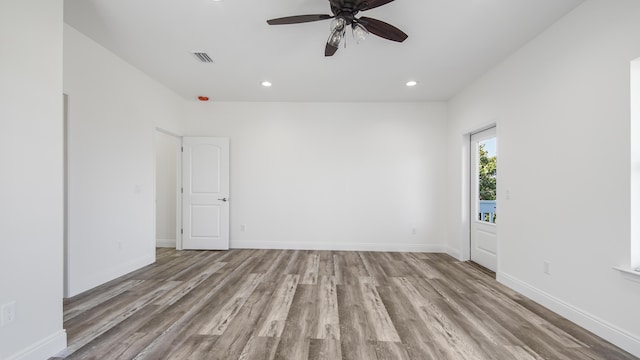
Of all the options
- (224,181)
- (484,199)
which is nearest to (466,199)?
(484,199)

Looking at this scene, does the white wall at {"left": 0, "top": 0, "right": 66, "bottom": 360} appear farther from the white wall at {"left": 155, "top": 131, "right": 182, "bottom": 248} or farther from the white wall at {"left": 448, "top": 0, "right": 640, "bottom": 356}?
the white wall at {"left": 448, "top": 0, "right": 640, "bottom": 356}

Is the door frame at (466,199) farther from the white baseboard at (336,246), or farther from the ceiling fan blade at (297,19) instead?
the ceiling fan blade at (297,19)

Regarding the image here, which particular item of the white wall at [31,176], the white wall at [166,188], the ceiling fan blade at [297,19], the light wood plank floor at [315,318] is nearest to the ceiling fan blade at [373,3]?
the ceiling fan blade at [297,19]

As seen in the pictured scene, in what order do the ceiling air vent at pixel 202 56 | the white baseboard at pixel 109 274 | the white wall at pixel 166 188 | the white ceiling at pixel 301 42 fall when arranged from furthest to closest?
the white wall at pixel 166 188 → the ceiling air vent at pixel 202 56 → the white baseboard at pixel 109 274 → the white ceiling at pixel 301 42

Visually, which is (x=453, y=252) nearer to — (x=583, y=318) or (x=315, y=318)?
(x=583, y=318)

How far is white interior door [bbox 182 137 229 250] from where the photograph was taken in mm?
4672

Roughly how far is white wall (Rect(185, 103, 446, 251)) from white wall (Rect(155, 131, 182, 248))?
0.63 metres

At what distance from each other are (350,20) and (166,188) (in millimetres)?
4562

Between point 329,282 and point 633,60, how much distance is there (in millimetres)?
3254

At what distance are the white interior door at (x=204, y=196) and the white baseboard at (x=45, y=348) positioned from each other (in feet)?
9.27

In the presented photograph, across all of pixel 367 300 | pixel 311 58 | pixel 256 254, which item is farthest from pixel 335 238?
pixel 311 58

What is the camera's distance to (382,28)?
214 centimetres

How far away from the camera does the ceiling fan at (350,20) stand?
194cm

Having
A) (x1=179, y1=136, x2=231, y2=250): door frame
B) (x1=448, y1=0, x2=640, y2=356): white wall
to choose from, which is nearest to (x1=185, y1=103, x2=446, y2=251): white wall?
(x1=179, y1=136, x2=231, y2=250): door frame
